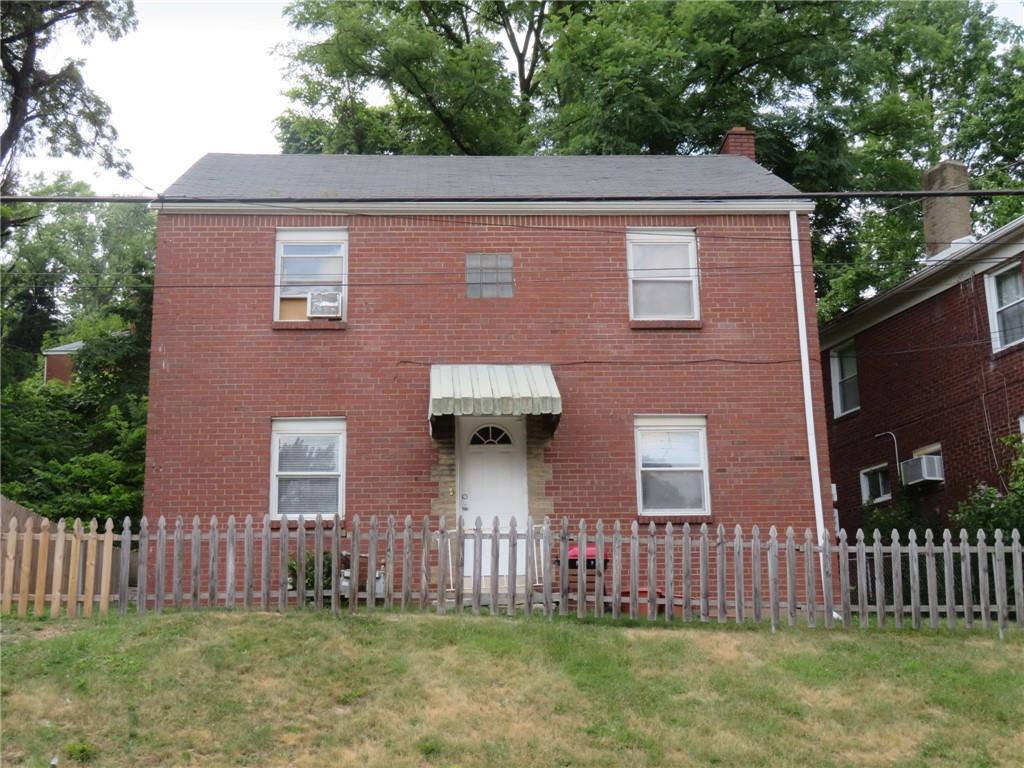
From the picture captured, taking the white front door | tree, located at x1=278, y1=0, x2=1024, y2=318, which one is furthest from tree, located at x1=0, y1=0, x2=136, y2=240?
the white front door

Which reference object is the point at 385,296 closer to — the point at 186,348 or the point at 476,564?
the point at 186,348

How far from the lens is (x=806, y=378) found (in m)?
16.3

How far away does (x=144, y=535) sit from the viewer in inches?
487

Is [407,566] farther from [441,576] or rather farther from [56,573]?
[56,573]

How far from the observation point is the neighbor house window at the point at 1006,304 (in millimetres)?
18578

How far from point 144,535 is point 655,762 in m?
6.30

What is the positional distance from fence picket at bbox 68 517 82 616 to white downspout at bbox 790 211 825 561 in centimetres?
946

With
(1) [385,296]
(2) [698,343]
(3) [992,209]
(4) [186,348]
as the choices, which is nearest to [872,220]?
(3) [992,209]

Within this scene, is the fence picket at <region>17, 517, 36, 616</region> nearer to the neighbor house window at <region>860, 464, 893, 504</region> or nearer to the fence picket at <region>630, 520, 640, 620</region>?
the fence picket at <region>630, 520, 640, 620</region>

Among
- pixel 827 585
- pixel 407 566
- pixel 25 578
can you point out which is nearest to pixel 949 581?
pixel 827 585

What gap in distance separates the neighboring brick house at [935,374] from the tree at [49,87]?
17.8 metres

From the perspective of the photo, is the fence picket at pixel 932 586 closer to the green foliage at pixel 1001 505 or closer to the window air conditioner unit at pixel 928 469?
the green foliage at pixel 1001 505

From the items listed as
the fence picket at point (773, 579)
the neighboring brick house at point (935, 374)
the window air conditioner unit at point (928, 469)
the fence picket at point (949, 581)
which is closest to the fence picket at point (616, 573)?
the fence picket at point (773, 579)

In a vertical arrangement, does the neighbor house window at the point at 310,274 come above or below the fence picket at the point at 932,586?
above
